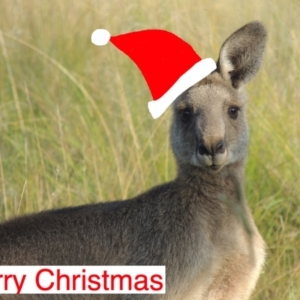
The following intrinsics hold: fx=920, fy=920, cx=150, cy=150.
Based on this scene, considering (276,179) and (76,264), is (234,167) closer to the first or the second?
(76,264)

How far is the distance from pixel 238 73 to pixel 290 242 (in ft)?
5.04

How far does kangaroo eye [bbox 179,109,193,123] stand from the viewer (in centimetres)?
518

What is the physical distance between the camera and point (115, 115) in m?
7.91

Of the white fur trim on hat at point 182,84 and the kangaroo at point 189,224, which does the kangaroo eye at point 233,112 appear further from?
the white fur trim on hat at point 182,84

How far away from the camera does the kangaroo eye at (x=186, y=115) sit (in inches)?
204

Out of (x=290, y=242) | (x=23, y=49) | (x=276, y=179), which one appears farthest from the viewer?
(x=23, y=49)

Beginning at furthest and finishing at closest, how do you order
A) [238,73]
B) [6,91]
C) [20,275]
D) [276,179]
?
[6,91] → [276,179] → [238,73] → [20,275]

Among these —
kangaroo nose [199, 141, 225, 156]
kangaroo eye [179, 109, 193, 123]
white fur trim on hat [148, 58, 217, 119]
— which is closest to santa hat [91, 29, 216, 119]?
white fur trim on hat [148, 58, 217, 119]

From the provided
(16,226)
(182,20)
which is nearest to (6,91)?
(182,20)

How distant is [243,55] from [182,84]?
502mm

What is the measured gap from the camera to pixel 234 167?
5.19 m

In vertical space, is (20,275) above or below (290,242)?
below

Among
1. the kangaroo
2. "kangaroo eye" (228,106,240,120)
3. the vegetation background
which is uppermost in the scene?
the vegetation background

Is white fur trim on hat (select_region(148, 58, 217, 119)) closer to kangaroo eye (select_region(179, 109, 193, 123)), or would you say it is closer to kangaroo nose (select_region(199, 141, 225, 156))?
kangaroo eye (select_region(179, 109, 193, 123))
